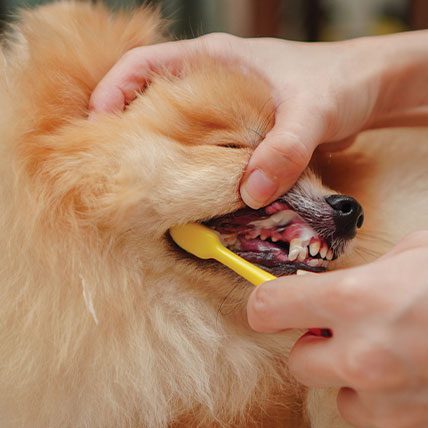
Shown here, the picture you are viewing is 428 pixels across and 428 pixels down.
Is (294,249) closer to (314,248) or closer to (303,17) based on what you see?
(314,248)

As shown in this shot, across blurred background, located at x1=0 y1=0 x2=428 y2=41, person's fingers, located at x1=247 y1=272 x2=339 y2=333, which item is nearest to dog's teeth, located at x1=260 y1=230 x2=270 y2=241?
person's fingers, located at x1=247 y1=272 x2=339 y2=333

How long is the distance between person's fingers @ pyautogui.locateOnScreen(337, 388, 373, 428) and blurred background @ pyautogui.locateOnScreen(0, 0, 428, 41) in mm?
1620

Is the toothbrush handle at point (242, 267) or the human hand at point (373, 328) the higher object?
the human hand at point (373, 328)

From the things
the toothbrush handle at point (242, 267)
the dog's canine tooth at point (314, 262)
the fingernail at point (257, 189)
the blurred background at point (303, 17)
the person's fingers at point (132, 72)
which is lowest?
the blurred background at point (303, 17)

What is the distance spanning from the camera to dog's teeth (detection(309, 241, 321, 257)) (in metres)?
0.90

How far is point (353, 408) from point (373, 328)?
0.12 m

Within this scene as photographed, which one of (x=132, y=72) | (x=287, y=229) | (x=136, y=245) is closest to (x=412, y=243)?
(x=287, y=229)

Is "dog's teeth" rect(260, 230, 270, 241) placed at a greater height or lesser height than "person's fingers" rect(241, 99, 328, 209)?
lesser

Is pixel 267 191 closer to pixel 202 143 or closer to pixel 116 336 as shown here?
pixel 202 143

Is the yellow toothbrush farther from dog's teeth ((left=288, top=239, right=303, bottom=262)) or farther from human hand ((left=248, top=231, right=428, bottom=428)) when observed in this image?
human hand ((left=248, top=231, right=428, bottom=428))

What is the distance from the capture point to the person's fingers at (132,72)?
0.94 m

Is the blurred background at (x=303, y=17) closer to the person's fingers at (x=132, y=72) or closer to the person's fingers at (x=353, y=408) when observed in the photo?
the person's fingers at (x=132, y=72)

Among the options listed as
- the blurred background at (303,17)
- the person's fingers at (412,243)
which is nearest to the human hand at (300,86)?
the person's fingers at (412,243)

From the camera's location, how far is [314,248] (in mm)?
904
